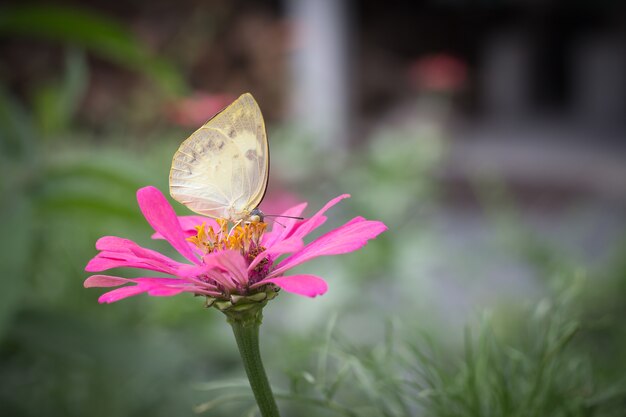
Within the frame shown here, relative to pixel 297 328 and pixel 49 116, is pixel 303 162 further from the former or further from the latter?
pixel 49 116

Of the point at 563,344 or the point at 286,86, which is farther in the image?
the point at 286,86

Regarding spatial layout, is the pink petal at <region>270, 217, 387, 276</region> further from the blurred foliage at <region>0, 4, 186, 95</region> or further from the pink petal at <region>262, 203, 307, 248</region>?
the blurred foliage at <region>0, 4, 186, 95</region>

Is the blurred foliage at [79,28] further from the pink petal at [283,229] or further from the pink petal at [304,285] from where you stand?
the pink petal at [304,285]

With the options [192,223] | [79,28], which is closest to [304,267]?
[79,28]

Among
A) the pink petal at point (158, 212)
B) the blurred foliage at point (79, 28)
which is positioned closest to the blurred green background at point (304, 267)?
the blurred foliage at point (79, 28)

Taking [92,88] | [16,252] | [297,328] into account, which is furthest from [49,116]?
[92,88]

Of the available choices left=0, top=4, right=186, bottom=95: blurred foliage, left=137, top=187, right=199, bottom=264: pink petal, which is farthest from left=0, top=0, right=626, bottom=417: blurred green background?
left=137, top=187, right=199, bottom=264: pink petal
